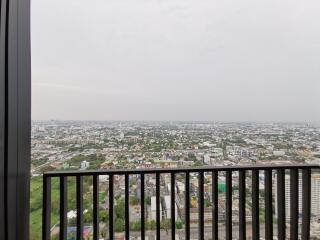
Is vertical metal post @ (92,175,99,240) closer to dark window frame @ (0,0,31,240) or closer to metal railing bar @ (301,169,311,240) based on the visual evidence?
dark window frame @ (0,0,31,240)

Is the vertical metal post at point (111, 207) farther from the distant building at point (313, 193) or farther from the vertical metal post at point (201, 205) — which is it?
the distant building at point (313, 193)

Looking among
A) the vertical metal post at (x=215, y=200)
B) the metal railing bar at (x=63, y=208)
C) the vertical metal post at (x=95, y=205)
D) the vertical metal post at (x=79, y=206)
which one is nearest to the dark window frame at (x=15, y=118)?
the metal railing bar at (x=63, y=208)

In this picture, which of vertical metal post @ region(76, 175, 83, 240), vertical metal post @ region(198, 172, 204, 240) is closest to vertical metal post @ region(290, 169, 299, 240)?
vertical metal post @ region(198, 172, 204, 240)

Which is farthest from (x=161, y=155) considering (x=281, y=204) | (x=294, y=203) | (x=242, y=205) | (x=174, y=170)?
(x=294, y=203)

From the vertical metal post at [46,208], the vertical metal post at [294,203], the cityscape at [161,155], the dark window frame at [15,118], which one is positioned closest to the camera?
the dark window frame at [15,118]

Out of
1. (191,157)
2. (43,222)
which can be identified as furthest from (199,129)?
(43,222)

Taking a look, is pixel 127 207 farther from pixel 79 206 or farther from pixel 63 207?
pixel 63 207

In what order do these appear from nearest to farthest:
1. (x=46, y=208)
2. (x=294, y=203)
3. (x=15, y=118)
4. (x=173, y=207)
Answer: (x=15, y=118) → (x=46, y=208) → (x=173, y=207) → (x=294, y=203)
